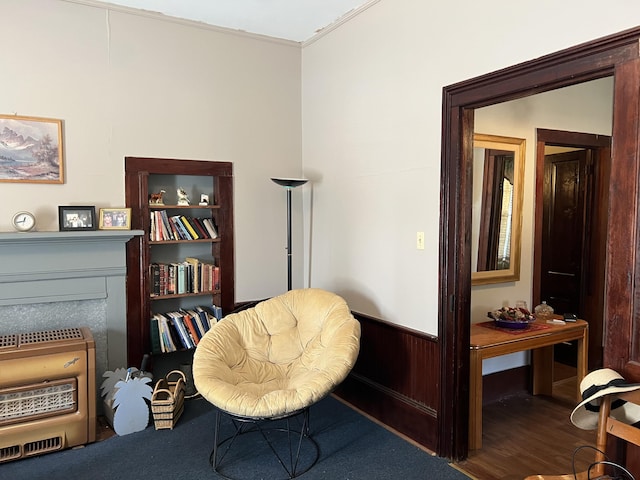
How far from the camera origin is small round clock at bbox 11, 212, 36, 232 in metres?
3.06

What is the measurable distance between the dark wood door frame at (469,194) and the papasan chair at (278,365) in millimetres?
594

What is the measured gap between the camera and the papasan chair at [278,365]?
256 cm

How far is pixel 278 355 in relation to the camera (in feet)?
10.4

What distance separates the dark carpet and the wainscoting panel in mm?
120

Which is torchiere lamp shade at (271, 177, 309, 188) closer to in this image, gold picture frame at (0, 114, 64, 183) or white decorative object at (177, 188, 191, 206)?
white decorative object at (177, 188, 191, 206)

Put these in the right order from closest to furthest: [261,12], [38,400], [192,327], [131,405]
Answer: [38,400]
[131,405]
[261,12]
[192,327]

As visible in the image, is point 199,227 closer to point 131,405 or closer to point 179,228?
point 179,228

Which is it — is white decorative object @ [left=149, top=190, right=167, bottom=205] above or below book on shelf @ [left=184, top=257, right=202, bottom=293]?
above

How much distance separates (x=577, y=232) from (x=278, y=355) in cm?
293

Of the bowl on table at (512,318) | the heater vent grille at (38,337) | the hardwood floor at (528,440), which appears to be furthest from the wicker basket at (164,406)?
the bowl on table at (512,318)

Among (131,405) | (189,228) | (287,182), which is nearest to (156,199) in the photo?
(189,228)

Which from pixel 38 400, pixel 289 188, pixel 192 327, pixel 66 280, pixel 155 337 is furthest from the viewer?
pixel 289 188

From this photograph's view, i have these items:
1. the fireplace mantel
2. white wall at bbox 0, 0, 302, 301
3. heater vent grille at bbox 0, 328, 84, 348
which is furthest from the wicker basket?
white wall at bbox 0, 0, 302, 301

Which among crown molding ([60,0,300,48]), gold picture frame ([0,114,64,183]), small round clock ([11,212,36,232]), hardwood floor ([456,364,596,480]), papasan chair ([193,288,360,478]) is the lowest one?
hardwood floor ([456,364,596,480])
